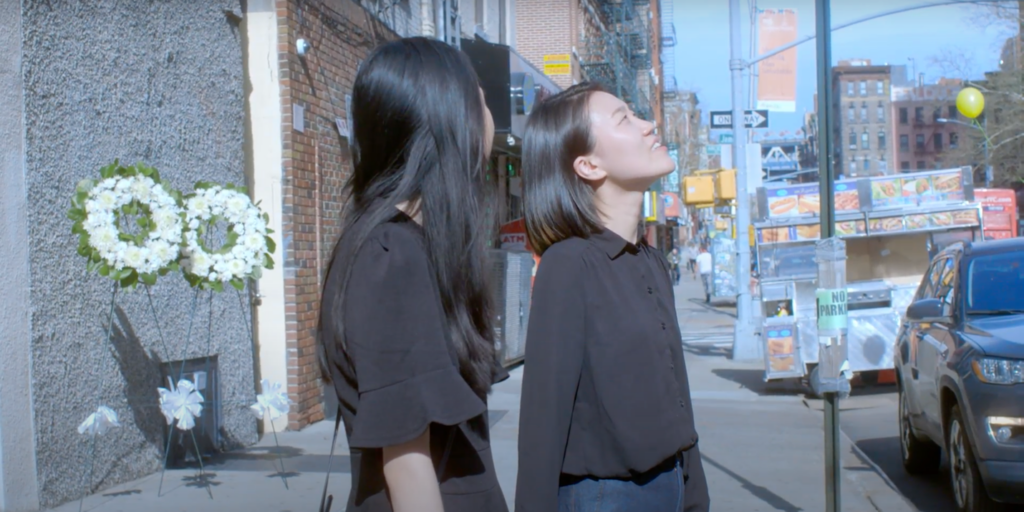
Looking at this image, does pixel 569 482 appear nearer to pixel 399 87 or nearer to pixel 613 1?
pixel 399 87

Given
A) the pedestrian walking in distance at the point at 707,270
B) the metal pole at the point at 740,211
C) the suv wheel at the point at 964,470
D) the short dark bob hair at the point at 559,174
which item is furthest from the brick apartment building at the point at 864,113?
the short dark bob hair at the point at 559,174

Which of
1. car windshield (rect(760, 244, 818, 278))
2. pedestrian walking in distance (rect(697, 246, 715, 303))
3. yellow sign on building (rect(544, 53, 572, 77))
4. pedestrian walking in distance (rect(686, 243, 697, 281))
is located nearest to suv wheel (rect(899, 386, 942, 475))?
car windshield (rect(760, 244, 818, 278))

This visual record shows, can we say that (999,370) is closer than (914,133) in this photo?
Yes

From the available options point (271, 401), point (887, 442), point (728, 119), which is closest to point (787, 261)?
point (887, 442)

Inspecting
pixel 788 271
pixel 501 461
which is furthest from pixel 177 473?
pixel 788 271

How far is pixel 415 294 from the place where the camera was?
5.54 feet

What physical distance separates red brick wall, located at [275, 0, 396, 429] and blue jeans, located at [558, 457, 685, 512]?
18.8 ft

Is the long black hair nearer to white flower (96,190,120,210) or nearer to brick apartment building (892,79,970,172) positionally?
white flower (96,190,120,210)

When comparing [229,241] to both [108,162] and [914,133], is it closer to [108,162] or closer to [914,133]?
[108,162]

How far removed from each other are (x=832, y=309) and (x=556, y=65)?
1761 centimetres

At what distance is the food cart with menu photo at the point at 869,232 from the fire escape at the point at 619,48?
10.7 meters

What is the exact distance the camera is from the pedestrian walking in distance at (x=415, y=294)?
1.67 meters

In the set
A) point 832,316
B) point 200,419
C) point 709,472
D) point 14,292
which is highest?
point 14,292

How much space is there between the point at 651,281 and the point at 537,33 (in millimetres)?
21450
